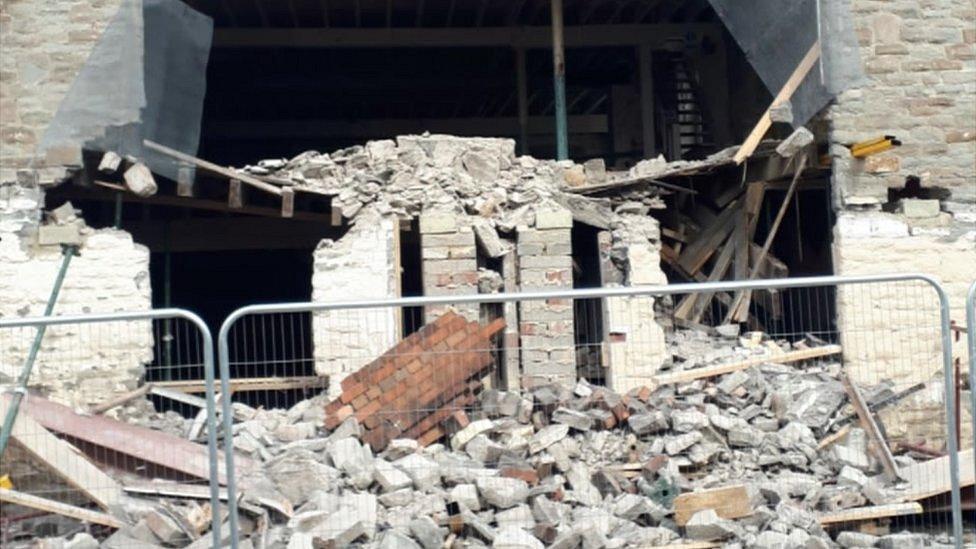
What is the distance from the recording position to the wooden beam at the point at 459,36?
15312 millimetres

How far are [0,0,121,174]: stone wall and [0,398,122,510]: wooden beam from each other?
502cm

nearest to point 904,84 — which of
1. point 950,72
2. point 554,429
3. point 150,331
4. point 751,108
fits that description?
point 950,72

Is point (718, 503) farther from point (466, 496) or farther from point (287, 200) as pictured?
point (287, 200)

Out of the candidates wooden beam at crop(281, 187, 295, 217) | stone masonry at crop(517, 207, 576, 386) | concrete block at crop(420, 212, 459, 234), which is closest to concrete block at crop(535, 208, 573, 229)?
stone masonry at crop(517, 207, 576, 386)

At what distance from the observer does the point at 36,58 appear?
1236 cm

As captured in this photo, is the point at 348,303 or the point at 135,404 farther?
the point at 135,404

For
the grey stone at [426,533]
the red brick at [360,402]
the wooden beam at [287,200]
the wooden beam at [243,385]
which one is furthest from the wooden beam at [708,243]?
the grey stone at [426,533]

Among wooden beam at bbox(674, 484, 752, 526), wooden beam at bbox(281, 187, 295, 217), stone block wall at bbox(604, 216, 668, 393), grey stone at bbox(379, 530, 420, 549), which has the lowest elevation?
grey stone at bbox(379, 530, 420, 549)

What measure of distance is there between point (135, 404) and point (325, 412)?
66.3 inches

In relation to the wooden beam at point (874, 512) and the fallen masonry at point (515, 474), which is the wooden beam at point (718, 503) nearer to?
the fallen masonry at point (515, 474)

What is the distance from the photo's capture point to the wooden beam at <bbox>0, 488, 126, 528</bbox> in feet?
24.3

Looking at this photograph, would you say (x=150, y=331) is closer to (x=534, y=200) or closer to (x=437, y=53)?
(x=534, y=200)

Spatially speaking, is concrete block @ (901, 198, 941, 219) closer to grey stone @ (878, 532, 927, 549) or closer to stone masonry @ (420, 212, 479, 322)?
stone masonry @ (420, 212, 479, 322)

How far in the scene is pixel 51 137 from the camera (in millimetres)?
12219
